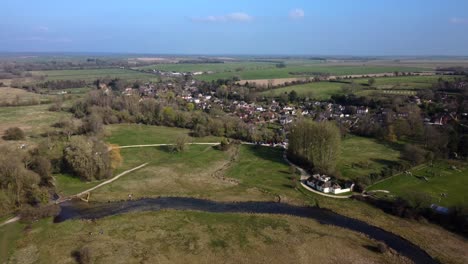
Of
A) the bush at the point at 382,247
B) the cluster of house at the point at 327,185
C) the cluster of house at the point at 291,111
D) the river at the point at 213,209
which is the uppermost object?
the cluster of house at the point at 291,111

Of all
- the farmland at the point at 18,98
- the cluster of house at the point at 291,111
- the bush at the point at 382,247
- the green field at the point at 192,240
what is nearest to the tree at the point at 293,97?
the cluster of house at the point at 291,111

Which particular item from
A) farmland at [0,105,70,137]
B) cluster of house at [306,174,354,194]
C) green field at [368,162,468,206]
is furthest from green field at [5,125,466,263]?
farmland at [0,105,70,137]

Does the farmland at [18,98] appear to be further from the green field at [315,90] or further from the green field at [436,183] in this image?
the green field at [436,183]

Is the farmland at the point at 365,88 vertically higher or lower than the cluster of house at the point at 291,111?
higher

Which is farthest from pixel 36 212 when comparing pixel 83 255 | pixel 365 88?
pixel 365 88

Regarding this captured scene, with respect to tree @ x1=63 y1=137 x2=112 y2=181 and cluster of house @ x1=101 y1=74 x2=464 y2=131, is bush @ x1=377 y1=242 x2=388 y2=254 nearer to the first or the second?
tree @ x1=63 y1=137 x2=112 y2=181

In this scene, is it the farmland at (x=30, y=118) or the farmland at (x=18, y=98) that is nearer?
the farmland at (x=30, y=118)

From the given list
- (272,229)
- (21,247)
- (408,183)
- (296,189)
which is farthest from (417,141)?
(21,247)
